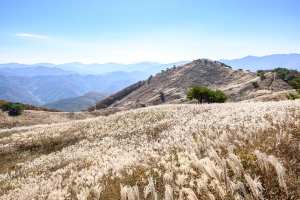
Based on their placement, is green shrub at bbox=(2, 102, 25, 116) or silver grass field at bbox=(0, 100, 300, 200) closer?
silver grass field at bbox=(0, 100, 300, 200)

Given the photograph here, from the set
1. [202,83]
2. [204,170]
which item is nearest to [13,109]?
[204,170]

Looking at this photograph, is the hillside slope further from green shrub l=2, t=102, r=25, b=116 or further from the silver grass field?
the silver grass field

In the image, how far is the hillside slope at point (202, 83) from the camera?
10864 centimetres

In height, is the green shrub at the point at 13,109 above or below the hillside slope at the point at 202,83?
below

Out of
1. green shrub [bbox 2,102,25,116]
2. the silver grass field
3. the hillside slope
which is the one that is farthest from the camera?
the hillside slope

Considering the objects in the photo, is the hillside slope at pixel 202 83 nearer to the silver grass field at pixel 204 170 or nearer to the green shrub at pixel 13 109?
the green shrub at pixel 13 109

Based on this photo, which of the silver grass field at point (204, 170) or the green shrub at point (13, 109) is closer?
the silver grass field at point (204, 170)

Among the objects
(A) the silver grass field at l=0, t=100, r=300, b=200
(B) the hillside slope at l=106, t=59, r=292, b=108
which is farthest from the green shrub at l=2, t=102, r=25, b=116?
(B) the hillside slope at l=106, t=59, r=292, b=108

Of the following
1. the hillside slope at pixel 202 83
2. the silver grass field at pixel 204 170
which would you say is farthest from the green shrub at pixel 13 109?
the hillside slope at pixel 202 83

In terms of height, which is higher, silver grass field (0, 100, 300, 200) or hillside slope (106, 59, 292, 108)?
hillside slope (106, 59, 292, 108)

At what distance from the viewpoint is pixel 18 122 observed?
188ft

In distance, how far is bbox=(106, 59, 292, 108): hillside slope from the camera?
356 feet

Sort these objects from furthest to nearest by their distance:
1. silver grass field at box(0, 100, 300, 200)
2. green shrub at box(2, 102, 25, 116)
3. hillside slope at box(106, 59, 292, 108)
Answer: hillside slope at box(106, 59, 292, 108) < green shrub at box(2, 102, 25, 116) < silver grass field at box(0, 100, 300, 200)

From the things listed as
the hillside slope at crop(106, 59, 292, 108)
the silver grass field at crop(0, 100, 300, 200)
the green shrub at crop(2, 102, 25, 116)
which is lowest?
the green shrub at crop(2, 102, 25, 116)
